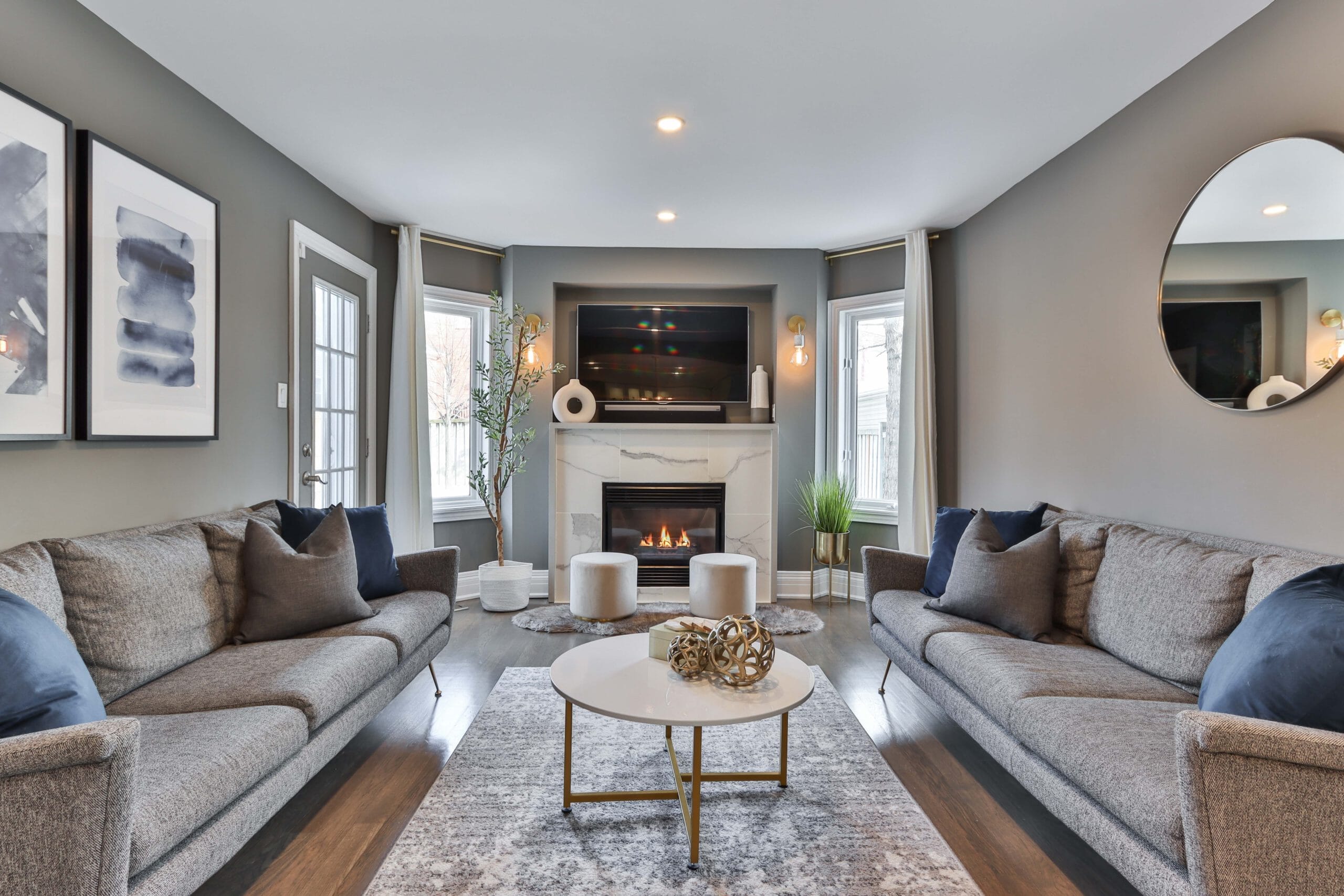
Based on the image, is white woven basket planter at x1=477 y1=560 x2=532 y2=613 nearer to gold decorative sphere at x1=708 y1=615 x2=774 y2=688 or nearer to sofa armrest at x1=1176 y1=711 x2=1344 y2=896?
gold decorative sphere at x1=708 y1=615 x2=774 y2=688

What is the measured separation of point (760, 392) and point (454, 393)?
7.22ft

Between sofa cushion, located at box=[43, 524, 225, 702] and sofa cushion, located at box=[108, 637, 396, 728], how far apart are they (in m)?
0.06

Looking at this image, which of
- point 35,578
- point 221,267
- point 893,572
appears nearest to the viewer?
point 35,578

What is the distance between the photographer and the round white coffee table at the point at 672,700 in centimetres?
184

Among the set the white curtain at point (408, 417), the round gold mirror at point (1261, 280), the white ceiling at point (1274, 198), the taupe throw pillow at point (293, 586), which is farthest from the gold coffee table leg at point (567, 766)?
the white curtain at point (408, 417)

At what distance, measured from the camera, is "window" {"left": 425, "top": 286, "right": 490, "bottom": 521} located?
491cm

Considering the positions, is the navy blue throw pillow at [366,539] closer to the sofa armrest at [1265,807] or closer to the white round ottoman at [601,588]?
the white round ottoman at [601,588]

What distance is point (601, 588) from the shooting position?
432cm

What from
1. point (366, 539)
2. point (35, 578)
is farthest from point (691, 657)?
point (35, 578)

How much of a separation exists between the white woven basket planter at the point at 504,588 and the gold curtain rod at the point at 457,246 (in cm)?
222

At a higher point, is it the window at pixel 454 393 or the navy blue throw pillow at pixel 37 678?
the window at pixel 454 393

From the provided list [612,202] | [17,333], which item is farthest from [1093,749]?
[612,202]

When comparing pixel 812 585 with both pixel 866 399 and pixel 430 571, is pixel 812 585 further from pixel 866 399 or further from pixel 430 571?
pixel 430 571

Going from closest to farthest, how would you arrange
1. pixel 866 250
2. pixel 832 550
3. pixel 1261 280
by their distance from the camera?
pixel 1261 280
pixel 832 550
pixel 866 250
